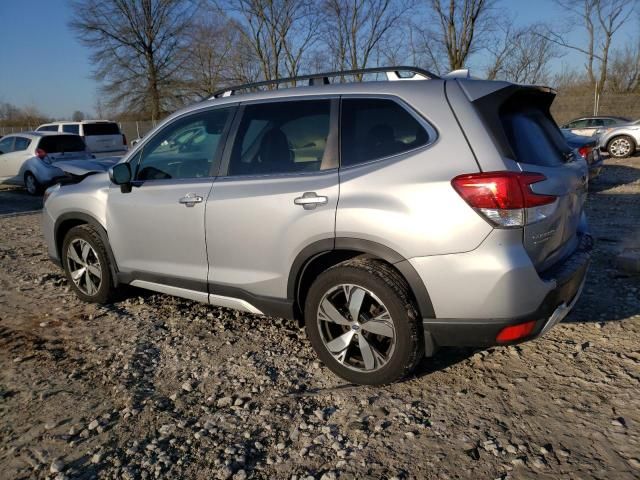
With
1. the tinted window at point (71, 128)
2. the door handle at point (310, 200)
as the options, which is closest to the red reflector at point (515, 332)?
the door handle at point (310, 200)

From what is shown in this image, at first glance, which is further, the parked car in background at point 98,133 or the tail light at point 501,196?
the parked car in background at point 98,133

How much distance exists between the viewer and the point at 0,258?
6.29 m

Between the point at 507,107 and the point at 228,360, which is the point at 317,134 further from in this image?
the point at 228,360

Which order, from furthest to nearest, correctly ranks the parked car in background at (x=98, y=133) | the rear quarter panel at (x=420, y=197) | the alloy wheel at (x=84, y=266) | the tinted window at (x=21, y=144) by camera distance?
the parked car in background at (x=98, y=133) < the tinted window at (x=21, y=144) < the alloy wheel at (x=84, y=266) < the rear quarter panel at (x=420, y=197)

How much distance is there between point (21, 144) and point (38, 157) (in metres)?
0.95

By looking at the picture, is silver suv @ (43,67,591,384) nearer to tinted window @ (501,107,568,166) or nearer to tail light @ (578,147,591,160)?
tinted window @ (501,107,568,166)

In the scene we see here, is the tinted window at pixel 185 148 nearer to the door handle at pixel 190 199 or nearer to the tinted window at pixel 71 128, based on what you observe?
the door handle at pixel 190 199

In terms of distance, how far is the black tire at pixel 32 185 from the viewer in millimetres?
12281

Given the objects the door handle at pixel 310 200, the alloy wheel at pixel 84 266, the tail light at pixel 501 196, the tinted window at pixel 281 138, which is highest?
the tinted window at pixel 281 138

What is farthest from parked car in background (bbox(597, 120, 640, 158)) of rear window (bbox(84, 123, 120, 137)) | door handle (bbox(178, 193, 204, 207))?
door handle (bbox(178, 193, 204, 207))

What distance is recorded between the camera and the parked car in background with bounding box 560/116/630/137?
1789 centimetres

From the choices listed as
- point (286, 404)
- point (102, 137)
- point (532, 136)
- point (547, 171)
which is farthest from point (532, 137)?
point (102, 137)

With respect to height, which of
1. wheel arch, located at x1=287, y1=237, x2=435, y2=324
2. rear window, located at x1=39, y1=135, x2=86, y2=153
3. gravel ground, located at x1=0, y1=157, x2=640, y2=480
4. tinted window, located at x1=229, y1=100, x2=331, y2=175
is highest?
tinted window, located at x1=229, y1=100, x2=331, y2=175

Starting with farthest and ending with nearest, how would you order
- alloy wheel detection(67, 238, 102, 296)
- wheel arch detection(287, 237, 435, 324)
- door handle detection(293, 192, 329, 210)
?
alloy wheel detection(67, 238, 102, 296)
door handle detection(293, 192, 329, 210)
wheel arch detection(287, 237, 435, 324)
